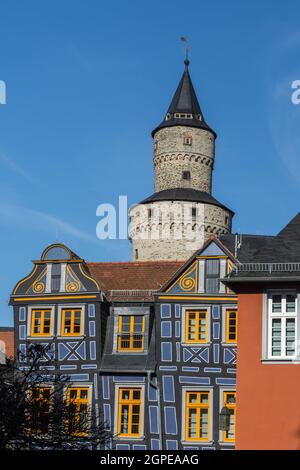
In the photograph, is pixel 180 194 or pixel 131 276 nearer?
pixel 131 276

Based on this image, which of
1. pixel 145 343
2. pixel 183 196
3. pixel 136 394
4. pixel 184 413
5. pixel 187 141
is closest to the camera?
pixel 184 413

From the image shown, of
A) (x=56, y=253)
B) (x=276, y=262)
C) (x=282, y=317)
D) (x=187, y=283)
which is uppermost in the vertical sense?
(x=56, y=253)

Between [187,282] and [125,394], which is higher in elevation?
[187,282]

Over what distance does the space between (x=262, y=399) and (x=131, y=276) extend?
656 inches

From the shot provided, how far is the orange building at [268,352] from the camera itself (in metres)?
25.5

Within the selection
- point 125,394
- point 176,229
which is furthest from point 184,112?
point 125,394

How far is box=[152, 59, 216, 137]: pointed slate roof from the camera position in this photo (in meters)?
82.2

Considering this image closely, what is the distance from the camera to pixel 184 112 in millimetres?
82625

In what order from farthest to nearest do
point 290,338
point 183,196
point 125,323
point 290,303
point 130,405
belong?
point 183,196 < point 125,323 < point 130,405 < point 290,303 < point 290,338

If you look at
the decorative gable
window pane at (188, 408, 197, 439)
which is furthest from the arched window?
window pane at (188, 408, 197, 439)

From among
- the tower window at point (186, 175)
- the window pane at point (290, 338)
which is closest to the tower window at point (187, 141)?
the tower window at point (186, 175)

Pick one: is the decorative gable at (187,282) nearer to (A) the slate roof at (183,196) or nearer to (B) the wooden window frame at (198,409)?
(B) the wooden window frame at (198,409)

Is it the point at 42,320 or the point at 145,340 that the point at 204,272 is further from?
the point at 42,320

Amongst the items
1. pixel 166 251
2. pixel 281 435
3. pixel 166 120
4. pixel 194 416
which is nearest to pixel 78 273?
pixel 194 416
